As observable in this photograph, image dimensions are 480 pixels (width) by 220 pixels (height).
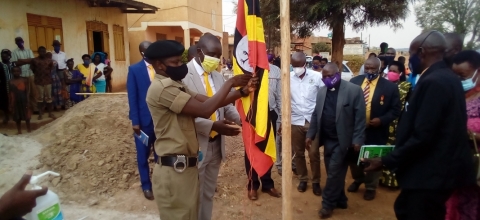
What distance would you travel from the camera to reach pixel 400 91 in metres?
5.09

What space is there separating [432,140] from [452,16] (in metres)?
21.6

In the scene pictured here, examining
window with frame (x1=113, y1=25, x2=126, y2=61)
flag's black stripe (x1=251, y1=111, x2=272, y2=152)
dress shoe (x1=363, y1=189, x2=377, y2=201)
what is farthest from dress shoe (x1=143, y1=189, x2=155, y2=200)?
window with frame (x1=113, y1=25, x2=126, y2=61)

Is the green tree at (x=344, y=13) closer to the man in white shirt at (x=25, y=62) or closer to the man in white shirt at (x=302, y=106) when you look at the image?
the man in white shirt at (x=302, y=106)

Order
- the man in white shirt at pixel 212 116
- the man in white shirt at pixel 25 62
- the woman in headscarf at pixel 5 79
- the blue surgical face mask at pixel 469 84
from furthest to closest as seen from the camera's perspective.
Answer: the man in white shirt at pixel 25 62 < the woman in headscarf at pixel 5 79 < the man in white shirt at pixel 212 116 < the blue surgical face mask at pixel 469 84

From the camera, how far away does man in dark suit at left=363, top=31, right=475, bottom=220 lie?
2441 mm

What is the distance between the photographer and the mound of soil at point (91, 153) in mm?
5000

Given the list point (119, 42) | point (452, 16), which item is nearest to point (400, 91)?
point (119, 42)

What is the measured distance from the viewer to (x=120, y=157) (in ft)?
18.6

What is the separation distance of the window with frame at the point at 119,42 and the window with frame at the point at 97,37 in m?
0.67

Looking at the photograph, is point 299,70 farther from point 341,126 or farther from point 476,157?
point 476,157

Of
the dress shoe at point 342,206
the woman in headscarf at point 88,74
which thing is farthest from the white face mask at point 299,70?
the woman in headscarf at point 88,74

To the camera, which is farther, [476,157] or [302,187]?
[302,187]

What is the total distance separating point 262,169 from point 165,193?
84 cm

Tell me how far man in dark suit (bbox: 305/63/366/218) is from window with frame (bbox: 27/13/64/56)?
791cm
